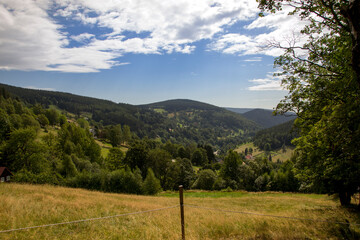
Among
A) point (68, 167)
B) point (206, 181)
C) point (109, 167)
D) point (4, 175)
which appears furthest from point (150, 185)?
point (206, 181)

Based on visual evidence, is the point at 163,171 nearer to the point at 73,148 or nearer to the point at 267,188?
the point at 73,148

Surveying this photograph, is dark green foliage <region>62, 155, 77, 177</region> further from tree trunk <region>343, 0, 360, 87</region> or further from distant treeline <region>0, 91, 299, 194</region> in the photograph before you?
tree trunk <region>343, 0, 360, 87</region>

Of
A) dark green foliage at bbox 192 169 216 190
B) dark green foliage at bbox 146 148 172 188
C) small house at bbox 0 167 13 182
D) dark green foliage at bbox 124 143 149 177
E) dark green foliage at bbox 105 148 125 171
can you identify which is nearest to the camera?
small house at bbox 0 167 13 182

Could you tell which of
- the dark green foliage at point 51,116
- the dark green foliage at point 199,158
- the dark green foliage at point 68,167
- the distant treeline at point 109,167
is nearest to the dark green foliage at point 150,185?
the distant treeline at point 109,167

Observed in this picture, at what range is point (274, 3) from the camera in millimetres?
8320

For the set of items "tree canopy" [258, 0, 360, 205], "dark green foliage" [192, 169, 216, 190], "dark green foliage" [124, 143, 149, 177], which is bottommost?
"dark green foliage" [192, 169, 216, 190]

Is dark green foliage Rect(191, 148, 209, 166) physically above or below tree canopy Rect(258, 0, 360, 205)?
below

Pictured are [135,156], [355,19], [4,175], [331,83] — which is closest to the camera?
[355,19]

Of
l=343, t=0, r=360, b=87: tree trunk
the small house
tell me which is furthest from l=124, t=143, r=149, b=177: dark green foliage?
l=343, t=0, r=360, b=87: tree trunk

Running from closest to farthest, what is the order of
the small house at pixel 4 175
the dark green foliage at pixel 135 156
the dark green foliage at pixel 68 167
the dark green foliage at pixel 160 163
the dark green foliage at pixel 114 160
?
1. the small house at pixel 4 175
2. the dark green foliage at pixel 68 167
3. the dark green foliage at pixel 135 156
4. the dark green foliage at pixel 114 160
5. the dark green foliage at pixel 160 163

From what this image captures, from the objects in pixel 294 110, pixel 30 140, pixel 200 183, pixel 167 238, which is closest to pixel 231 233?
pixel 167 238

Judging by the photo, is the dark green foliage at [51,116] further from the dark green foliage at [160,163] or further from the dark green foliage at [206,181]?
the dark green foliage at [206,181]

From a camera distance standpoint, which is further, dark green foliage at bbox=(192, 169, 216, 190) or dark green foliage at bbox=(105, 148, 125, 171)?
dark green foliage at bbox=(192, 169, 216, 190)

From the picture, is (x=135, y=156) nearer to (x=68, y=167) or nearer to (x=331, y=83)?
(x=68, y=167)
